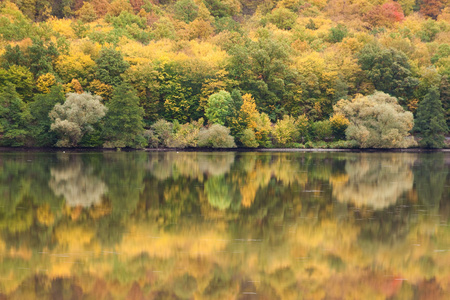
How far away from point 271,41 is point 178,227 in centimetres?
5509

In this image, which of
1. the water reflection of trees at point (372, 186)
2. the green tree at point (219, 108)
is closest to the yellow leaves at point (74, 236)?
the water reflection of trees at point (372, 186)

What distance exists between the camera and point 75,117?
168 feet

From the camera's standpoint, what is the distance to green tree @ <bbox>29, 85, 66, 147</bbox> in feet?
169

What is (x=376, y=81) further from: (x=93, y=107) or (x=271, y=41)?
(x=93, y=107)

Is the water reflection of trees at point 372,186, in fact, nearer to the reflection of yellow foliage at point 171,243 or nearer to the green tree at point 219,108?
the reflection of yellow foliage at point 171,243

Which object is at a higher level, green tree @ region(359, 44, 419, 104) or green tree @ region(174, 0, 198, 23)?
green tree @ region(174, 0, 198, 23)

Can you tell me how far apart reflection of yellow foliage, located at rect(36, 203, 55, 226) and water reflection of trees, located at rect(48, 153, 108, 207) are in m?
0.95

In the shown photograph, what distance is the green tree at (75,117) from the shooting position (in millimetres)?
50522

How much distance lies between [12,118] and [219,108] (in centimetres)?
2114

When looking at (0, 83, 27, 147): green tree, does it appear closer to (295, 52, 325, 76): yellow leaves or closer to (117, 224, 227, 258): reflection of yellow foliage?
(295, 52, 325, 76): yellow leaves

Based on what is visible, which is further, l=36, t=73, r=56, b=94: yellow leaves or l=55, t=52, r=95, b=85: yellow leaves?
l=55, t=52, r=95, b=85: yellow leaves

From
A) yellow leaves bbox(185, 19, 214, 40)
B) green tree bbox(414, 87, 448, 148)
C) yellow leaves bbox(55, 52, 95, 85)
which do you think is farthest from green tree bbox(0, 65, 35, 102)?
green tree bbox(414, 87, 448, 148)

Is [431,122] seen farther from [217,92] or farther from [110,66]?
[110,66]

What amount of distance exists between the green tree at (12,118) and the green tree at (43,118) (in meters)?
0.91
